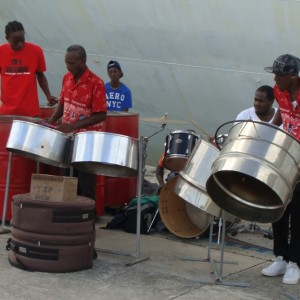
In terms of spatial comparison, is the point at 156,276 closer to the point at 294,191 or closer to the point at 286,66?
the point at 294,191

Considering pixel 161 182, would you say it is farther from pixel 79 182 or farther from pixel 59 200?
pixel 59 200

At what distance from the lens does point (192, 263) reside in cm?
375

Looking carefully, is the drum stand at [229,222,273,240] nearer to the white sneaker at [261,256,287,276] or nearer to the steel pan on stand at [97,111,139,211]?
the steel pan on stand at [97,111,139,211]

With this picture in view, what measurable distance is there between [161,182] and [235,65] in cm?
170

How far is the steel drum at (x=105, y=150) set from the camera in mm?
3455

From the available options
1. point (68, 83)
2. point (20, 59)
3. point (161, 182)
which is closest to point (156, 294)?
point (68, 83)

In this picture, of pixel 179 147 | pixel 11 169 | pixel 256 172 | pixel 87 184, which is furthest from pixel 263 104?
pixel 11 169

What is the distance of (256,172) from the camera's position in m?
2.82

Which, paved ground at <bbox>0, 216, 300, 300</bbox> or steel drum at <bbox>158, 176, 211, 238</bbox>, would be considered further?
steel drum at <bbox>158, 176, 211, 238</bbox>

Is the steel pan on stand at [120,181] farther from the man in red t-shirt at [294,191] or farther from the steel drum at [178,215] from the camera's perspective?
the man in red t-shirt at [294,191]

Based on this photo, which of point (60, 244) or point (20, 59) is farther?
point (20, 59)

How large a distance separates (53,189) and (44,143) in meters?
0.33

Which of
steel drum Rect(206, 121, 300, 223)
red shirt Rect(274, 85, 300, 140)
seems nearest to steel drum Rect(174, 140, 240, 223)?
steel drum Rect(206, 121, 300, 223)

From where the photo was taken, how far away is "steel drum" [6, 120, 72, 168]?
3588 mm
